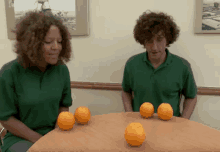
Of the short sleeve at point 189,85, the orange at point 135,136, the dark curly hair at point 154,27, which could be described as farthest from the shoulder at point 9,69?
the short sleeve at point 189,85

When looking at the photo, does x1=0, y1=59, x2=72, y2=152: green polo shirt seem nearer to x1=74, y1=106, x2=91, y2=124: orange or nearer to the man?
x1=74, y1=106, x2=91, y2=124: orange

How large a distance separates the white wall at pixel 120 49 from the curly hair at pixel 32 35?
2.07 feet

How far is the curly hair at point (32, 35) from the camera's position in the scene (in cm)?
110

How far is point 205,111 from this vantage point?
5.40 ft

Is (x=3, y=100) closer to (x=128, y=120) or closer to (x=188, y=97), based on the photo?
(x=128, y=120)

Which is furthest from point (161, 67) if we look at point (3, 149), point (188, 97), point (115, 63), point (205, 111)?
point (3, 149)

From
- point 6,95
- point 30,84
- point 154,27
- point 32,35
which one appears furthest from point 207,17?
point 6,95

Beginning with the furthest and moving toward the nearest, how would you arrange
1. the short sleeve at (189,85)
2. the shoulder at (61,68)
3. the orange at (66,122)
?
the short sleeve at (189,85) < the shoulder at (61,68) < the orange at (66,122)

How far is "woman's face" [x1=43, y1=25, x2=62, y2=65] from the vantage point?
1.13 m

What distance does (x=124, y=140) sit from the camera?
0.81m

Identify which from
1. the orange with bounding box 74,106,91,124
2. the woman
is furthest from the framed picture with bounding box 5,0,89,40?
the orange with bounding box 74,106,91,124

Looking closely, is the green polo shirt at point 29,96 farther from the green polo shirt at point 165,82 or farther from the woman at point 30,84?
the green polo shirt at point 165,82

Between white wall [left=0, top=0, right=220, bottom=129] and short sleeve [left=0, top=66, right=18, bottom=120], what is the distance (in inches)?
33.5

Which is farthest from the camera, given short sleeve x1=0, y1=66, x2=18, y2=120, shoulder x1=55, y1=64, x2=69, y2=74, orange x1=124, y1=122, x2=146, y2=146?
shoulder x1=55, y1=64, x2=69, y2=74
